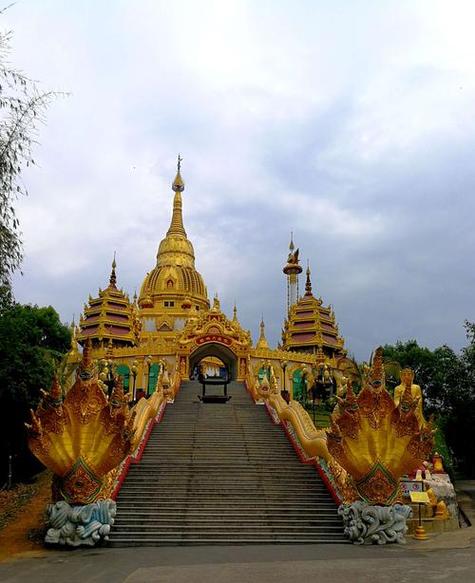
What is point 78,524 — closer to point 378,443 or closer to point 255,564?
point 255,564

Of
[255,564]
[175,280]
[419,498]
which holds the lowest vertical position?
[255,564]

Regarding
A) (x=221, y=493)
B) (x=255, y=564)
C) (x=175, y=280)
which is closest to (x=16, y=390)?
(x=221, y=493)

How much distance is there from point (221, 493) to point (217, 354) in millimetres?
23443

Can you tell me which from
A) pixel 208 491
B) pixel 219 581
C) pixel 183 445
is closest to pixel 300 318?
pixel 183 445

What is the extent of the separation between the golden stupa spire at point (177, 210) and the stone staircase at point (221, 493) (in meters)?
44.0

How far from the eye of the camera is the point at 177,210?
207ft

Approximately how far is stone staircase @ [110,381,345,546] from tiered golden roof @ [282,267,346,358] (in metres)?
27.7

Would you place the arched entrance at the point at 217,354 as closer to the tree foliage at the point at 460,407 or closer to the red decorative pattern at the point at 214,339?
the red decorative pattern at the point at 214,339

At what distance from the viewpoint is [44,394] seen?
12.0 metres

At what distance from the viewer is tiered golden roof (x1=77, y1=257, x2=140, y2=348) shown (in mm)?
44200

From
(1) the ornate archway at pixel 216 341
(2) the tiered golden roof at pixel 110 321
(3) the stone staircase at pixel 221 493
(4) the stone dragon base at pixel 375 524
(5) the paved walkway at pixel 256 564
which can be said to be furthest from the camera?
(2) the tiered golden roof at pixel 110 321

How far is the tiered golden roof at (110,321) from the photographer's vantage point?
145 feet

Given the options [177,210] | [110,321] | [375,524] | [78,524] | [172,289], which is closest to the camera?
[78,524]

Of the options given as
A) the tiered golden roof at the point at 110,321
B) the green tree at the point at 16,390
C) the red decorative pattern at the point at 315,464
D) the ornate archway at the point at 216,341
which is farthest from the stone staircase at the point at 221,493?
the tiered golden roof at the point at 110,321
